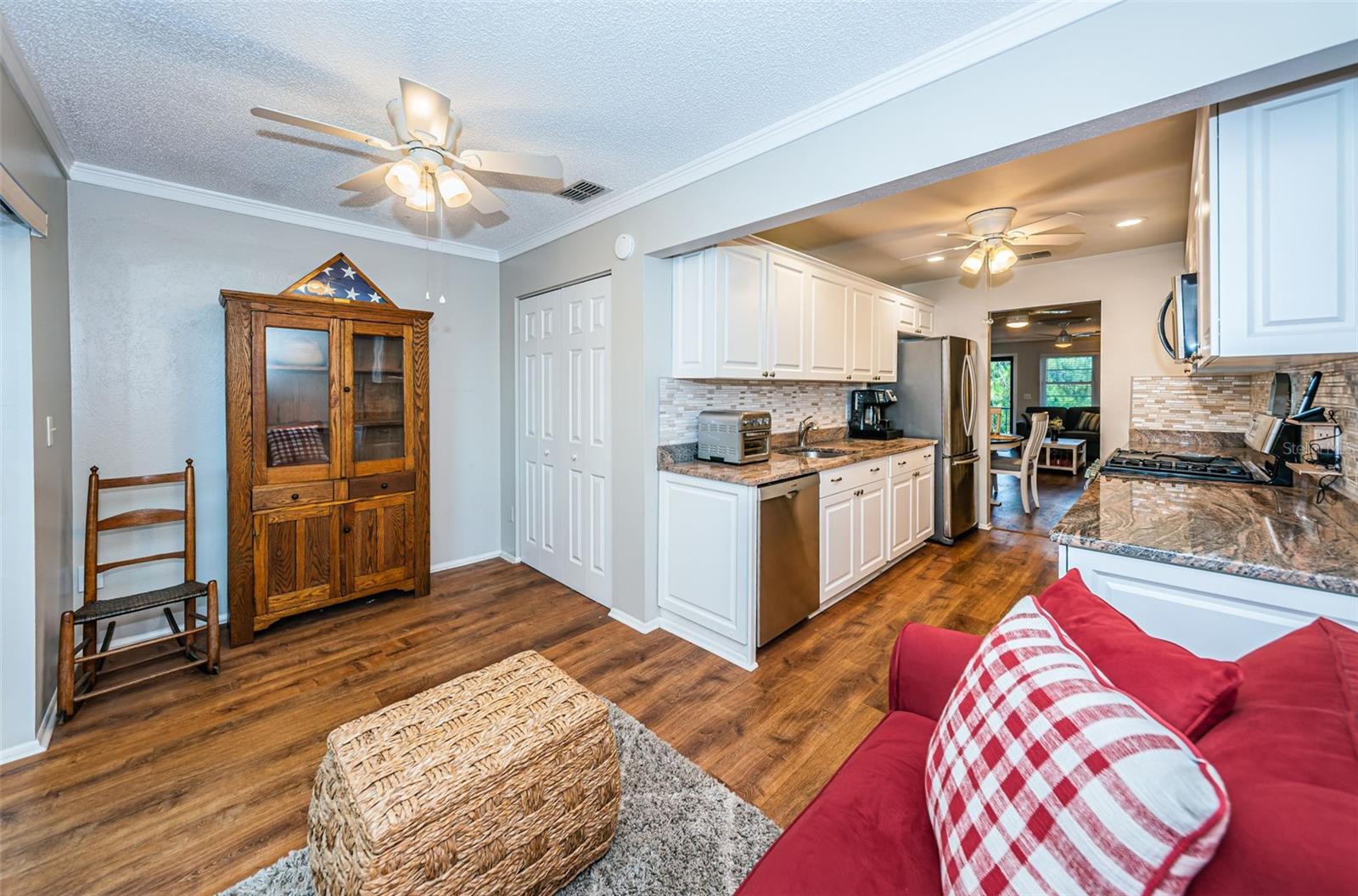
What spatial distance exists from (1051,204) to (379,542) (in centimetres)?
478

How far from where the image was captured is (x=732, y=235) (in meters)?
2.62

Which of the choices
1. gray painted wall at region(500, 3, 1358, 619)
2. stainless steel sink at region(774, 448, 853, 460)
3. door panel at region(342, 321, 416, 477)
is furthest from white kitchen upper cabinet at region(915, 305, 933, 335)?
door panel at region(342, 321, 416, 477)

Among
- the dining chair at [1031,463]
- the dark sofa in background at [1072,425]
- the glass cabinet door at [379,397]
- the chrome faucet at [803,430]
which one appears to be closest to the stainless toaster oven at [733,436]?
the chrome faucet at [803,430]

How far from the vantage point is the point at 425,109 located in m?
1.81

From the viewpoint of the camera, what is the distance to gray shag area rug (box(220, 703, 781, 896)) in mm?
1481

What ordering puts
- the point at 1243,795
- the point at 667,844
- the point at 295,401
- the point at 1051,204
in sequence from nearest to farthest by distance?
the point at 1243,795 → the point at 667,844 → the point at 295,401 → the point at 1051,204

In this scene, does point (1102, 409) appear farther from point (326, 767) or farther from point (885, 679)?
point (326, 767)

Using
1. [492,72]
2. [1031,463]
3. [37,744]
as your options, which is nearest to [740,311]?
[492,72]

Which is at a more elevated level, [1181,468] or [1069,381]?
[1069,381]

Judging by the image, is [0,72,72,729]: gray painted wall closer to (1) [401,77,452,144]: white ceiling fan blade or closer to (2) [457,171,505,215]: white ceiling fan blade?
(1) [401,77,452,144]: white ceiling fan blade

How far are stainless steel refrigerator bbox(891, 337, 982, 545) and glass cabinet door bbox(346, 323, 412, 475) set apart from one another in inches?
165

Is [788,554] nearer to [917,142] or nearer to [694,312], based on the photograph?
[694,312]

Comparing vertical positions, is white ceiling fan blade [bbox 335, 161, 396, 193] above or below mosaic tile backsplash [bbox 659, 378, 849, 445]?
above

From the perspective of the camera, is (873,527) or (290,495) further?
(873,527)
